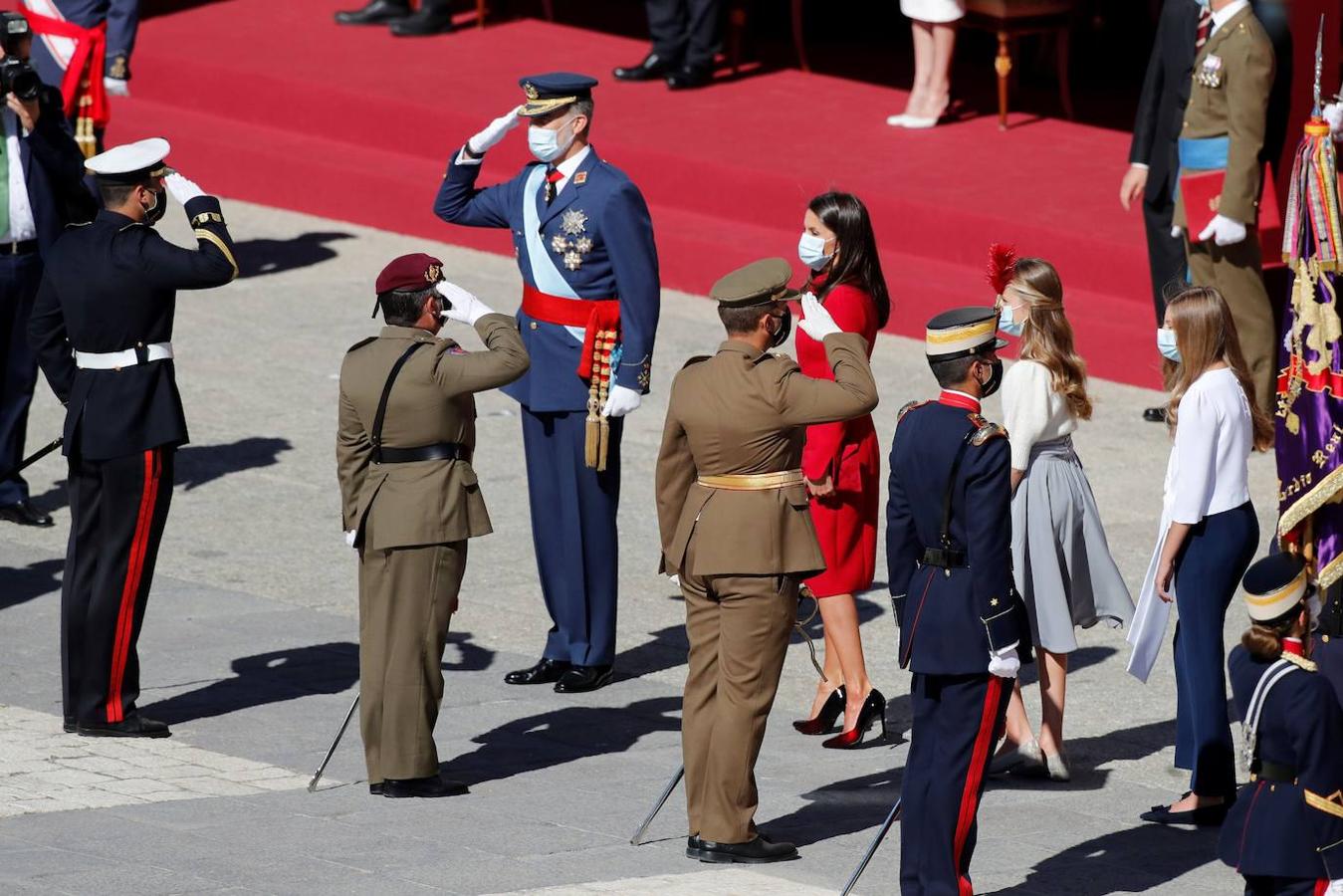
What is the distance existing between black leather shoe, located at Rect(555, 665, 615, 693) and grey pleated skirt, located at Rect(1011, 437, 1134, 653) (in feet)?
5.73

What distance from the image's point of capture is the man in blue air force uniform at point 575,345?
873cm

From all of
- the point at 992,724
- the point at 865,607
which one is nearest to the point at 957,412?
the point at 992,724

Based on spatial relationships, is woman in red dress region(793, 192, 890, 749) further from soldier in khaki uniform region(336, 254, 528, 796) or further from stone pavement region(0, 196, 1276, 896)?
soldier in khaki uniform region(336, 254, 528, 796)

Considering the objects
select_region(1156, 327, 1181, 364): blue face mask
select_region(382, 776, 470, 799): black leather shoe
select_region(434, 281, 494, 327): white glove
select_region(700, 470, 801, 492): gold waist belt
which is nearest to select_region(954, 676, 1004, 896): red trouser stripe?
select_region(700, 470, 801, 492): gold waist belt

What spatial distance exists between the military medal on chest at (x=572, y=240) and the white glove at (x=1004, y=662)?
2843 mm

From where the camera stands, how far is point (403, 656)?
24.6 ft

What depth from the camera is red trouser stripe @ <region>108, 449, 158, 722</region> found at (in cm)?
802

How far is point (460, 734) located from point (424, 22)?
34.5 feet

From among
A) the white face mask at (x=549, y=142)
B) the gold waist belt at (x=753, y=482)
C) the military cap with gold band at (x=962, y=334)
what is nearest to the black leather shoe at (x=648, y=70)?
the white face mask at (x=549, y=142)

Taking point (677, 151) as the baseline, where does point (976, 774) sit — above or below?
above

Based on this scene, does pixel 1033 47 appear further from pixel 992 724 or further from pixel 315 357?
pixel 992 724

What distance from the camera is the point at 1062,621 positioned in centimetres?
777

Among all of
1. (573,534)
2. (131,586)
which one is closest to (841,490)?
(573,534)

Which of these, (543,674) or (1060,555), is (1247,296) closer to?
(1060,555)
